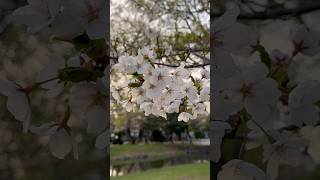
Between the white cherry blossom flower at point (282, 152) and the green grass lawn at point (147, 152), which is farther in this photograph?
the green grass lawn at point (147, 152)

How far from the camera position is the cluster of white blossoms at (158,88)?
396 mm

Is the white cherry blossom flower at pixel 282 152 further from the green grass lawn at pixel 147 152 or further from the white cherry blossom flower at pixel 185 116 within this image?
the green grass lawn at pixel 147 152

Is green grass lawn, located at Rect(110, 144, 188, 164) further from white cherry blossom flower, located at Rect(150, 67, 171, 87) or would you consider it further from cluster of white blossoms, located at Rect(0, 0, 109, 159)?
cluster of white blossoms, located at Rect(0, 0, 109, 159)

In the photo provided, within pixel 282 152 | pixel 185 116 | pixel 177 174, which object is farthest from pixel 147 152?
pixel 282 152

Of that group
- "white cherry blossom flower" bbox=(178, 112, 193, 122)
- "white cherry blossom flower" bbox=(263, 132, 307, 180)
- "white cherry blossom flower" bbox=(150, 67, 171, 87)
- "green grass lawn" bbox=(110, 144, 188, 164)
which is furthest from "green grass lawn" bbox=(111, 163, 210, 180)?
"white cherry blossom flower" bbox=(263, 132, 307, 180)

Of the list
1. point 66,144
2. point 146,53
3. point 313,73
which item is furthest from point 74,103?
point 313,73

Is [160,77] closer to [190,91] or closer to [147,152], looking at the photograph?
[190,91]

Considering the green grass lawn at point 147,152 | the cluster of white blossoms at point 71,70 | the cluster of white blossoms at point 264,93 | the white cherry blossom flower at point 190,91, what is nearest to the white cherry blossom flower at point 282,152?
the cluster of white blossoms at point 264,93

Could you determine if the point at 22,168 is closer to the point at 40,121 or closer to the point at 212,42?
the point at 40,121

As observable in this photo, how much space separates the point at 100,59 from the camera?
0.23m

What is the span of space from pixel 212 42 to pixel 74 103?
0.09m

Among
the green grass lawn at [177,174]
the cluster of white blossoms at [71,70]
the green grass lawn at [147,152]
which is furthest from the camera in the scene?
the green grass lawn at [147,152]

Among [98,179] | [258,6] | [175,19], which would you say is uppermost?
[175,19]

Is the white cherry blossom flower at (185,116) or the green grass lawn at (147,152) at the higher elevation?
the white cherry blossom flower at (185,116)
